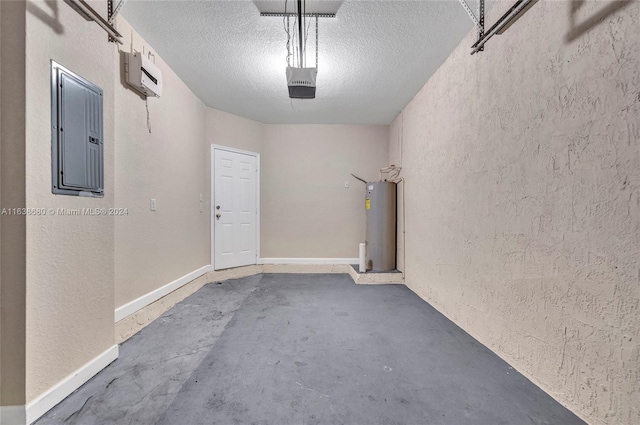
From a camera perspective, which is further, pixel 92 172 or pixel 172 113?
pixel 172 113

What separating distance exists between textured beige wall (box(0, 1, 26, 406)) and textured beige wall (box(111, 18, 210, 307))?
31.5 inches

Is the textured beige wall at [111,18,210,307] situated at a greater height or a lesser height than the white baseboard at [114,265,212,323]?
greater

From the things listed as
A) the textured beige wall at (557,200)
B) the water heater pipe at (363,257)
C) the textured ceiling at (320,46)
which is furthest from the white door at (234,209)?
the textured beige wall at (557,200)

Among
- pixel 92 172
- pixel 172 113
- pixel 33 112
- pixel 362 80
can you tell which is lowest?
pixel 92 172

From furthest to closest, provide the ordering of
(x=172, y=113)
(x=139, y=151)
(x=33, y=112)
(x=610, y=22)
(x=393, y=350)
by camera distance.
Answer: (x=172, y=113), (x=139, y=151), (x=393, y=350), (x=33, y=112), (x=610, y=22)

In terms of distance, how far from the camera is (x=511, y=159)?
67.5 inches

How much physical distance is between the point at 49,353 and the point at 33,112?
1294 millimetres

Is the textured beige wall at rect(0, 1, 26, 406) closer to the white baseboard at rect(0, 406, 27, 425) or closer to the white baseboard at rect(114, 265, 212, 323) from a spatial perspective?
the white baseboard at rect(0, 406, 27, 425)

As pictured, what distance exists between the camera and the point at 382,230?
13.1 feet

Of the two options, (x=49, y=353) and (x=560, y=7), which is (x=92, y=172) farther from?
(x=560, y=7)

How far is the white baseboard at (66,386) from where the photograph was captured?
4.16 feet

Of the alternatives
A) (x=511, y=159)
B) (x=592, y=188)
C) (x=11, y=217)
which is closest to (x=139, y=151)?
(x=11, y=217)

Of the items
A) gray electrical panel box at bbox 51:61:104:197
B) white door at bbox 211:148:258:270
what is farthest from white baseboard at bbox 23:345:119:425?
white door at bbox 211:148:258:270

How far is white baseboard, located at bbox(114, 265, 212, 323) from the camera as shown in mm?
2066
